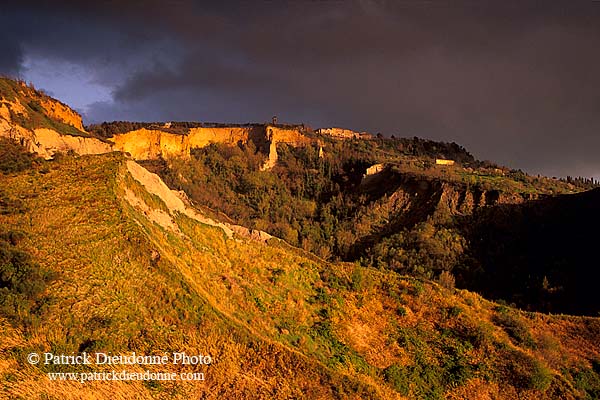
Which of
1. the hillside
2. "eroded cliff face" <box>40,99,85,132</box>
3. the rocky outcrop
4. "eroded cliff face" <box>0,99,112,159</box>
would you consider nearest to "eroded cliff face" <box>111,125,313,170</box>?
the hillside

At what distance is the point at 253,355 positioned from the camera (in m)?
9.05

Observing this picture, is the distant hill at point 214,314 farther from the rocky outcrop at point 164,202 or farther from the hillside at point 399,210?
the hillside at point 399,210

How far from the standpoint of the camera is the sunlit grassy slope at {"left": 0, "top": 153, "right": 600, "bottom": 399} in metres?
7.89

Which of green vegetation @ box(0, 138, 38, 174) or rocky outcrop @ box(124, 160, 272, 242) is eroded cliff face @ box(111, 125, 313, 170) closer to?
green vegetation @ box(0, 138, 38, 174)

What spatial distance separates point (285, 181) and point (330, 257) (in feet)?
118

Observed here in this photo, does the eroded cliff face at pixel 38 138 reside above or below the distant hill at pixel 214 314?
above

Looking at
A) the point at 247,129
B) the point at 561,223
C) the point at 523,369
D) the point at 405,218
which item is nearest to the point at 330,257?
the point at 405,218

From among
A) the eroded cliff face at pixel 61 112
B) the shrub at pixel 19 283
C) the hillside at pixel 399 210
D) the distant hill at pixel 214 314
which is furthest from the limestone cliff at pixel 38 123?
the shrub at pixel 19 283

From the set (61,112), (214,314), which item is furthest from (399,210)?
(214,314)

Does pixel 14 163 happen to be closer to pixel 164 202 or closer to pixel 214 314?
pixel 164 202

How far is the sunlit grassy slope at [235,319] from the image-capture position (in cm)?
789

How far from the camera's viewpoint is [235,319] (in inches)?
393

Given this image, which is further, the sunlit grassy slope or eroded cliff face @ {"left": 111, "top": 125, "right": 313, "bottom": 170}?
eroded cliff face @ {"left": 111, "top": 125, "right": 313, "bottom": 170}

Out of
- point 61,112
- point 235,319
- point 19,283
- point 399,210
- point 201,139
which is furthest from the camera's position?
point 201,139
